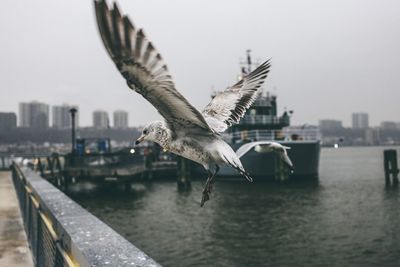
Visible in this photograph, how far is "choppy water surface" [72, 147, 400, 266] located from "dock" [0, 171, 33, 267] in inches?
240

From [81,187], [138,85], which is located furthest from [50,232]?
[81,187]

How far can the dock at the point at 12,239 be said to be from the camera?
680 centimetres

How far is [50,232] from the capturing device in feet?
14.7

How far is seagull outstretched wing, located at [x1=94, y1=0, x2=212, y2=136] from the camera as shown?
167 cm

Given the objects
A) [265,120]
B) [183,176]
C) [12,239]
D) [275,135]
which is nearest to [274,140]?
[275,135]

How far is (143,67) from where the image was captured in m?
2.01

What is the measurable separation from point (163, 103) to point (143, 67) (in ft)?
0.78

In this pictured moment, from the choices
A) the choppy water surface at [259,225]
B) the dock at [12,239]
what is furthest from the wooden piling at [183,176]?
the dock at [12,239]

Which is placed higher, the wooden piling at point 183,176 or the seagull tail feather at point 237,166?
the seagull tail feather at point 237,166

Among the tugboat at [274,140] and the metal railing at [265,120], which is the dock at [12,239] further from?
the metal railing at [265,120]

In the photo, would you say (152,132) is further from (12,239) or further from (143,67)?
(12,239)

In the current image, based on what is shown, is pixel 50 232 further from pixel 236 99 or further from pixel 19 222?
pixel 19 222

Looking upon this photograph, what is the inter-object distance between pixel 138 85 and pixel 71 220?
270 cm

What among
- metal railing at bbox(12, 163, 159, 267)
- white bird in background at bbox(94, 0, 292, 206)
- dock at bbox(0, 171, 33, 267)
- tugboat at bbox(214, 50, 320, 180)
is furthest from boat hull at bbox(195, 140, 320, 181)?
white bird in background at bbox(94, 0, 292, 206)
